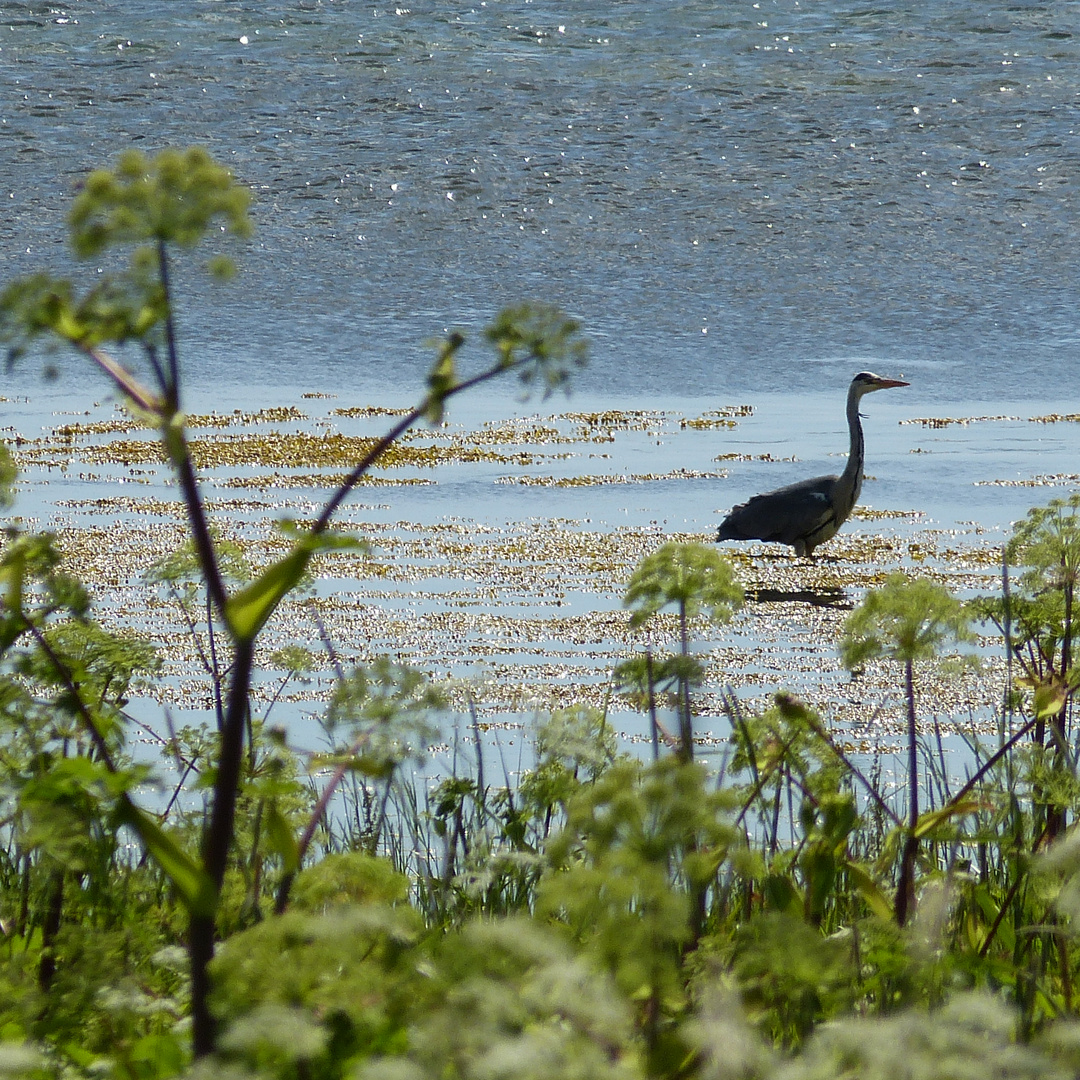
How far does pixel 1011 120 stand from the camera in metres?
13.9

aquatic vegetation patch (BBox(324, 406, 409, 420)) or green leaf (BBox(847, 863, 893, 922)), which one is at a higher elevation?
aquatic vegetation patch (BBox(324, 406, 409, 420))

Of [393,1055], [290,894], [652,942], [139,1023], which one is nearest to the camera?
[652,942]

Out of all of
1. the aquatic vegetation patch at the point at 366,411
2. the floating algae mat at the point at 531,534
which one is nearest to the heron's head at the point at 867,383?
the floating algae mat at the point at 531,534

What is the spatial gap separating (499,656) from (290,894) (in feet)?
10.9

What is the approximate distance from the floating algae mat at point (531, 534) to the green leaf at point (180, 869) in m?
2.07

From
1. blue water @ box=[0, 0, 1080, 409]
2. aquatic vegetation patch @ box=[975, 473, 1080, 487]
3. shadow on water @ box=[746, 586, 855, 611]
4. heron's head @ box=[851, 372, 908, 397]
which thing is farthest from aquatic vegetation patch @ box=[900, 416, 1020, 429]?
shadow on water @ box=[746, 586, 855, 611]

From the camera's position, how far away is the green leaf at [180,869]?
3.01ft

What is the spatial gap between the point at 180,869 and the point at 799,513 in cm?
566

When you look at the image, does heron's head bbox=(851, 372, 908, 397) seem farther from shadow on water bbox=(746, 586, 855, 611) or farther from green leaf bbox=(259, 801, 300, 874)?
green leaf bbox=(259, 801, 300, 874)

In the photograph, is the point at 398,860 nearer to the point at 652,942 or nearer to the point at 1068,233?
the point at 652,942

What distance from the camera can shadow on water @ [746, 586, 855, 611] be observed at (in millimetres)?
5426

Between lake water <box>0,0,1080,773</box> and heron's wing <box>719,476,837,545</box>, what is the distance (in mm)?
129

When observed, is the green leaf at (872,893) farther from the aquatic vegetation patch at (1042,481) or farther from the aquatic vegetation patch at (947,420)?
the aquatic vegetation patch at (947,420)

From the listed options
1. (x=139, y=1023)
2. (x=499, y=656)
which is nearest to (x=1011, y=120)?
(x=499, y=656)
